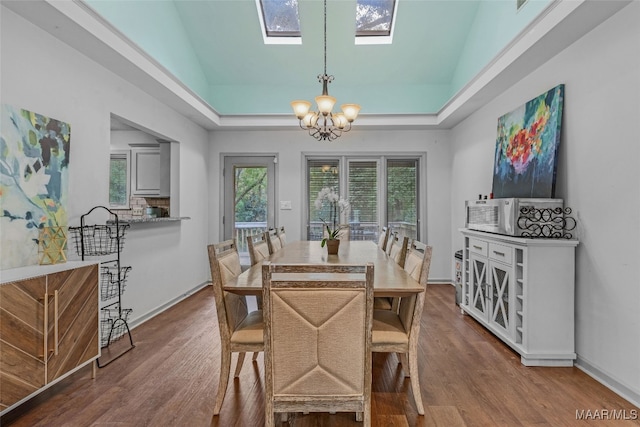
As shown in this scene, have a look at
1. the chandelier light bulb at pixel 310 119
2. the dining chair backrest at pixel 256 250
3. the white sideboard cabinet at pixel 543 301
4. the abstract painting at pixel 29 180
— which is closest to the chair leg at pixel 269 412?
the dining chair backrest at pixel 256 250

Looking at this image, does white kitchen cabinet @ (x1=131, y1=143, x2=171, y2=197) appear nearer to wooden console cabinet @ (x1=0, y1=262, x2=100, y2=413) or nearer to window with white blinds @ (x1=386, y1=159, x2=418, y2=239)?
wooden console cabinet @ (x1=0, y1=262, x2=100, y2=413)

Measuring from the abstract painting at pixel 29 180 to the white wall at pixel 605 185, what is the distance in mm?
3660

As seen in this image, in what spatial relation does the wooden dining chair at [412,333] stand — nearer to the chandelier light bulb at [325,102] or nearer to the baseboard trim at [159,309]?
the chandelier light bulb at [325,102]

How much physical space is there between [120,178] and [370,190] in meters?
3.80

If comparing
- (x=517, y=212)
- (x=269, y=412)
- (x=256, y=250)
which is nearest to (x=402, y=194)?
(x=517, y=212)

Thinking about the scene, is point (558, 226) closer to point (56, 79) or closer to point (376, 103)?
point (376, 103)

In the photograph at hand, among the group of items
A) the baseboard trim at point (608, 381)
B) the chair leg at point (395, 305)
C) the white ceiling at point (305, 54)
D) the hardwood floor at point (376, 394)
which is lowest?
the hardwood floor at point (376, 394)

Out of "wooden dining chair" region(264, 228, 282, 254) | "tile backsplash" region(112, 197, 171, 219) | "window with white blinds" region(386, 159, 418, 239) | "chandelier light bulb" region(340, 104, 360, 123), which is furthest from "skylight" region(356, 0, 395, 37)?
"tile backsplash" region(112, 197, 171, 219)

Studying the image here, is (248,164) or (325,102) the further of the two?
(248,164)

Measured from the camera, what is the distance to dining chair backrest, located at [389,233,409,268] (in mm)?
2496

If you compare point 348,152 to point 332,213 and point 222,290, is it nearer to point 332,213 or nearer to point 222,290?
point 332,213

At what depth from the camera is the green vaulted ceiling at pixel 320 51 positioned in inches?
141

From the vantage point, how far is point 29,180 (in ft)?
7.11

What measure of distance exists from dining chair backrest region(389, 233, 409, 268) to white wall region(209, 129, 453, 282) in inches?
103
